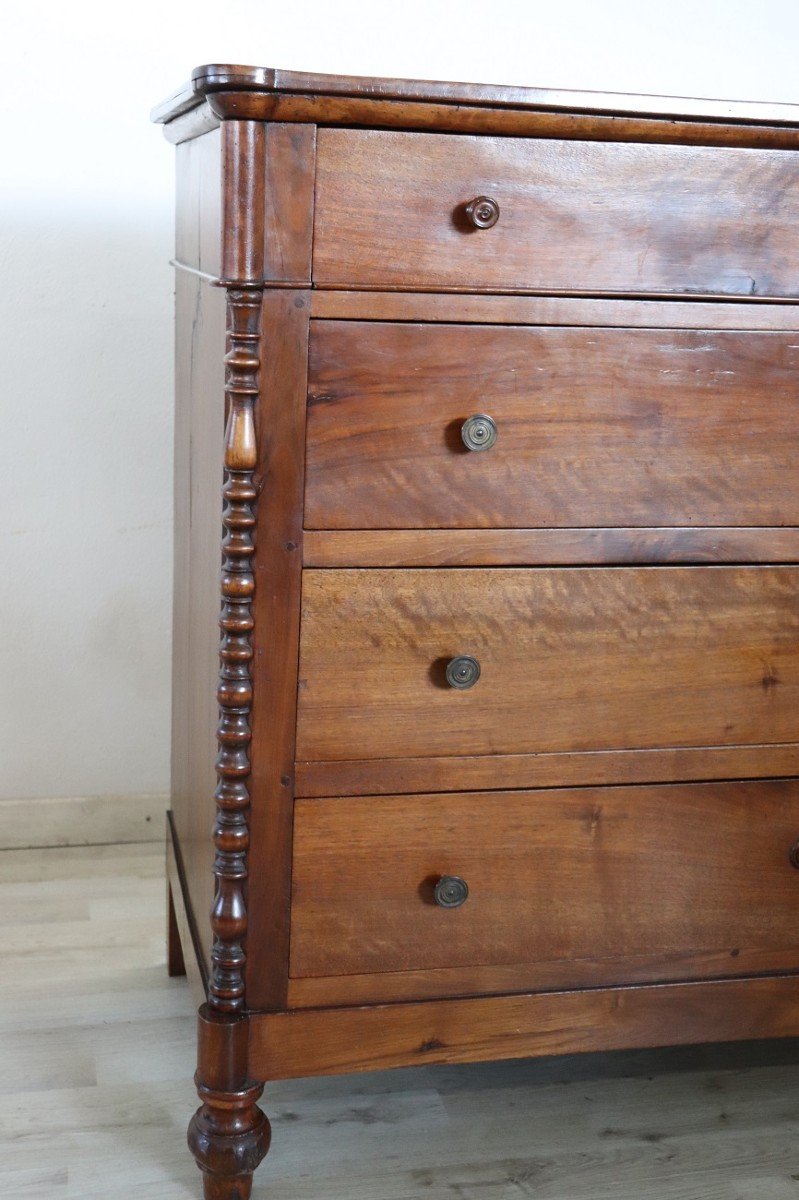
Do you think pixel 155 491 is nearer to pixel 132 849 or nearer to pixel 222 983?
pixel 132 849

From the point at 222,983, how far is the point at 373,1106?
40 cm

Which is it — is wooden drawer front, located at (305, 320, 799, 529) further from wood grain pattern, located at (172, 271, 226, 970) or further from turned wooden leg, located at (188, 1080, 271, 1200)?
turned wooden leg, located at (188, 1080, 271, 1200)

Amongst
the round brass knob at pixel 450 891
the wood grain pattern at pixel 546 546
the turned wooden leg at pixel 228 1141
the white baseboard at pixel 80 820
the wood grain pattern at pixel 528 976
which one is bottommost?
the turned wooden leg at pixel 228 1141

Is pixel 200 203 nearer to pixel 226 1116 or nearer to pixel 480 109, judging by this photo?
pixel 480 109

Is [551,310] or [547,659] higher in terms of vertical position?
[551,310]

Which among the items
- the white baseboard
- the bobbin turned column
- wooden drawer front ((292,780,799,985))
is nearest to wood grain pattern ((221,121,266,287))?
the bobbin turned column

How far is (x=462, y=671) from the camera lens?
142 centimetres

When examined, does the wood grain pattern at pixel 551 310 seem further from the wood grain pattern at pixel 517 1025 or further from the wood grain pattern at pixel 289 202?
the wood grain pattern at pixel 517 1025

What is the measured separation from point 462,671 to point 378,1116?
655mm

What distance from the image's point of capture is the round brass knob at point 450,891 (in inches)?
57.6

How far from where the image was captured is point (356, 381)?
135 cm

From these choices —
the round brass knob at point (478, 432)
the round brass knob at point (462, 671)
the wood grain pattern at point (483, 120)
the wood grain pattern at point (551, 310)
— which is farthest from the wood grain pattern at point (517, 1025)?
the wood grain pattern at point (483, 120)

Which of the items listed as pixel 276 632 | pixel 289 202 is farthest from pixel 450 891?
pixel 289 202

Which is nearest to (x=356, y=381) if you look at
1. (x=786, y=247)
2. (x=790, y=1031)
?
(x=786, y=247)
